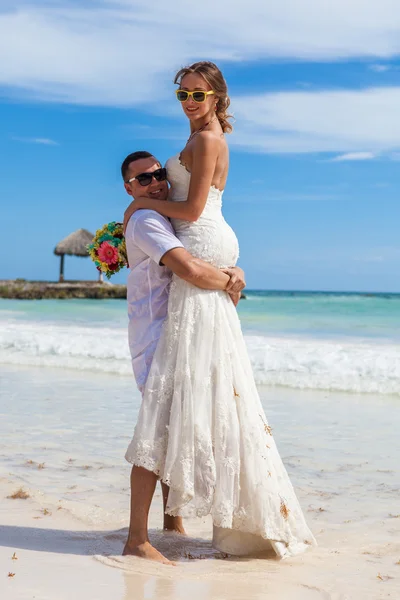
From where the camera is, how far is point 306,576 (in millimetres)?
3619

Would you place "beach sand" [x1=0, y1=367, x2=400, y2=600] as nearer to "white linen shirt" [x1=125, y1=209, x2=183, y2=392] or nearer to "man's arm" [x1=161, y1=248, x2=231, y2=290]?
"white linen shirt" [x1=125, y1=209, x2=183, y2=392]

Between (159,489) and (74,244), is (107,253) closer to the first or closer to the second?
(159,489)

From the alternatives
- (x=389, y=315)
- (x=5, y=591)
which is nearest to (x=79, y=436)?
(x=5, y=591)

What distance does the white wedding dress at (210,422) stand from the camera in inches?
145

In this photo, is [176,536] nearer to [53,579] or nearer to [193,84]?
[53,579]

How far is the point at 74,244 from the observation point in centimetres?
4516

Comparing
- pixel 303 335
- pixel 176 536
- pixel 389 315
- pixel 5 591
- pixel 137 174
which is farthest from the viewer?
pixel 389 315

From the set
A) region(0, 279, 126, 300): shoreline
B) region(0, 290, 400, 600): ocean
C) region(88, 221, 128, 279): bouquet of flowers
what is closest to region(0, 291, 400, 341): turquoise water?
region(0, 290, 400, 600): ocean

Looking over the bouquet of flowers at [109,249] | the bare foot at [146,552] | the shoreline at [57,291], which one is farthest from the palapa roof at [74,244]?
the bare foot at [146,552]

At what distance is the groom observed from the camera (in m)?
3.71

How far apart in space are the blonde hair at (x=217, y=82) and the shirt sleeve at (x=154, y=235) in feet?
1.96

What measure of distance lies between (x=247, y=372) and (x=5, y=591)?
150cm

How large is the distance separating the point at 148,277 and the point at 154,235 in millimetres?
264

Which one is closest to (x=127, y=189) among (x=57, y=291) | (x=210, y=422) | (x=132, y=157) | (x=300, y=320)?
(x=132, y=157)
